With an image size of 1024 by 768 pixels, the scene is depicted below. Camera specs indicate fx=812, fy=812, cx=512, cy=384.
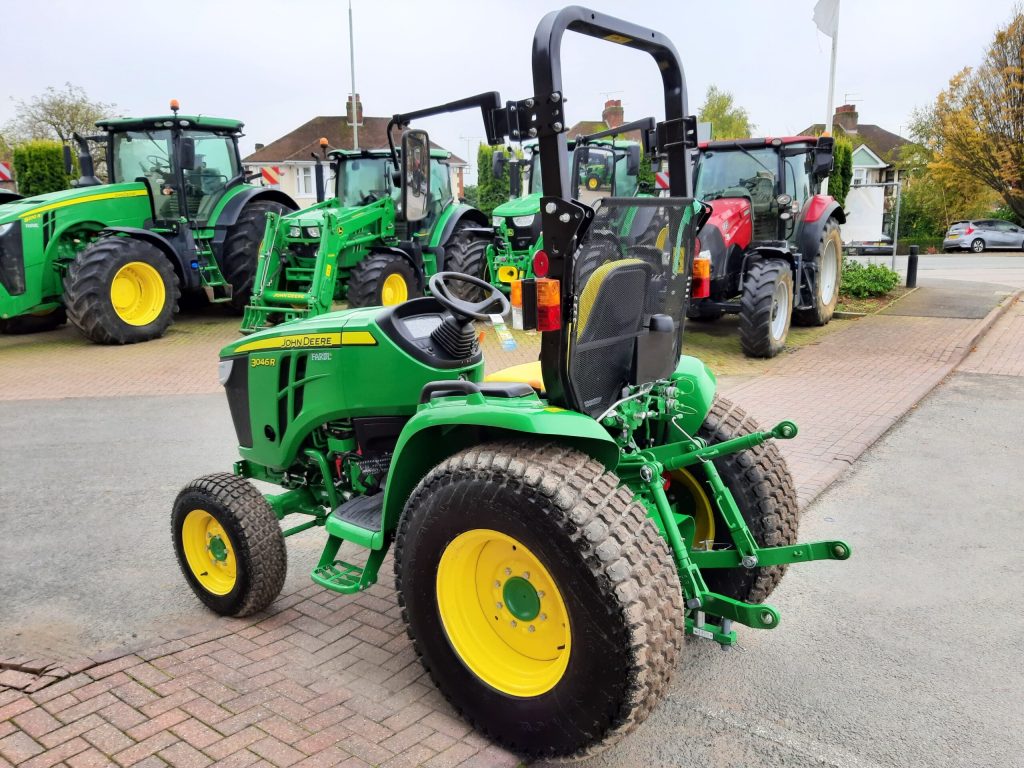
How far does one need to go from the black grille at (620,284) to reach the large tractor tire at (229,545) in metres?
1.59

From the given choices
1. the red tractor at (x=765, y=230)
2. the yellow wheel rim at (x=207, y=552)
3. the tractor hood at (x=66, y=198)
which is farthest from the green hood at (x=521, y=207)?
the yellow wheel rim at (x=207, y=552)

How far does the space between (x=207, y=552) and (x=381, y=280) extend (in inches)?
294

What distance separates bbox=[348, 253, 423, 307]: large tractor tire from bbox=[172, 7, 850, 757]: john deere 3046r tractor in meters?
7.06

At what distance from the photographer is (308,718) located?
283 cm

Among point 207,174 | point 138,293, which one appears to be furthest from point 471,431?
point 207,174

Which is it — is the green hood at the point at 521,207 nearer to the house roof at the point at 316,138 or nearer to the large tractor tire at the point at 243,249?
the large tractor tire at the point at 243,249

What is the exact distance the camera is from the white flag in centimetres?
1530

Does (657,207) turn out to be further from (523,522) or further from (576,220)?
(523,522)

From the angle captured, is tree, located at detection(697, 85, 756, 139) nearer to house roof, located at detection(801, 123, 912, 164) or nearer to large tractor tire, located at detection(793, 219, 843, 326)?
house roof, located at detection(801, 123, 912, 164)

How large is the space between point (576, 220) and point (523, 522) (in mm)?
910

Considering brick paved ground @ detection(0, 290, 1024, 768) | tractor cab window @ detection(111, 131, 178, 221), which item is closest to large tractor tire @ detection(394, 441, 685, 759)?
brick paved ground @ detection(0, 290, 1024, 768)

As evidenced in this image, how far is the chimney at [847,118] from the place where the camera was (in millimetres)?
45825

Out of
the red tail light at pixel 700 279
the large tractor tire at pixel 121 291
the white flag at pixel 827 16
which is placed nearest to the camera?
the red tail light at pixel 700 279

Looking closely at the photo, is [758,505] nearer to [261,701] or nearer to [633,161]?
[261,701]
